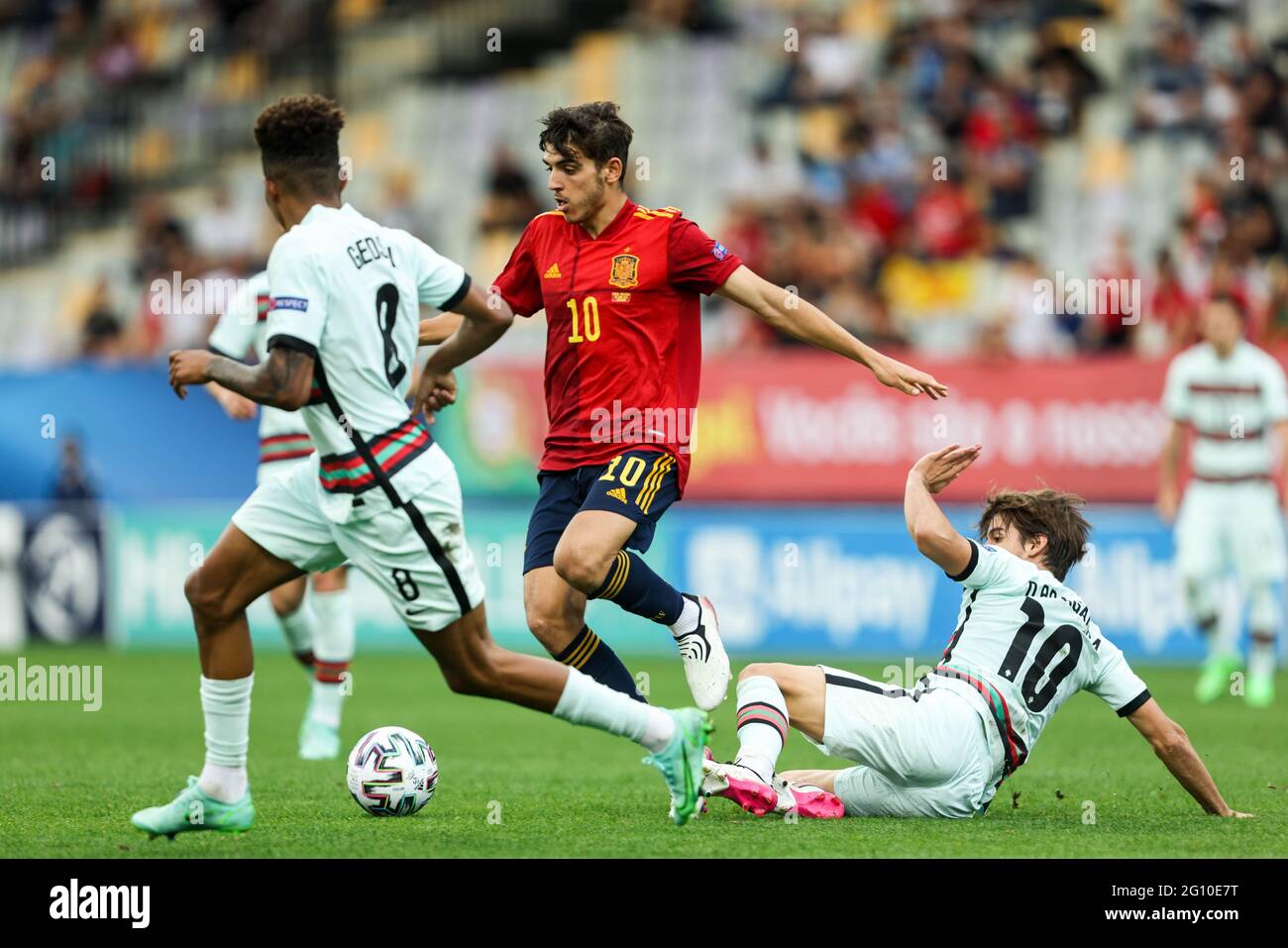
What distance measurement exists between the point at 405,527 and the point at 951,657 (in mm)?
2191

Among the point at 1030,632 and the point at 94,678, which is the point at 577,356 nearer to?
the point at 1030,632

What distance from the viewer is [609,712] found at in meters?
5.89

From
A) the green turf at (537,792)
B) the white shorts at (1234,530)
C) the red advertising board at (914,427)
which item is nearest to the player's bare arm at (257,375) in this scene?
the green turf at (537,792)

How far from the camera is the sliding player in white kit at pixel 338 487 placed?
5.52 meters

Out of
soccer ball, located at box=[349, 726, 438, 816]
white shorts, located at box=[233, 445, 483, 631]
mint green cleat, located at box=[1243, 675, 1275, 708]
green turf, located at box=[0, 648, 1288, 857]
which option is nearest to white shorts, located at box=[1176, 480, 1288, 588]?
mint green cleat, located at box=[1243, 675, 1275, 708]

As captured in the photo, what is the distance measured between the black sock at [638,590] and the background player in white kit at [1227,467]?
22.0 feet

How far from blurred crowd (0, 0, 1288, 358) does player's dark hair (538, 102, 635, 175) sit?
379 inches

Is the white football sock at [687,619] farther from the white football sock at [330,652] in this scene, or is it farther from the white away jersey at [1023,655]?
the white football sock at [330,652]

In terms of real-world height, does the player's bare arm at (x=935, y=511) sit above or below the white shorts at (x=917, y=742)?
above

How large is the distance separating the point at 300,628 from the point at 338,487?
15.0ft

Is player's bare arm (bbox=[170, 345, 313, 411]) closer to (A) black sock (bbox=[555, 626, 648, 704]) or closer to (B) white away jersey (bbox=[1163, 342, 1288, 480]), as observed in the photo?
(A) black sock (bbox=[555, 626, 648, 704])

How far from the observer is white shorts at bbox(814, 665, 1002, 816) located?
634 centimetres

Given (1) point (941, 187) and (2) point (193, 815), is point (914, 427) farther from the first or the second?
(2) point (193, 815)

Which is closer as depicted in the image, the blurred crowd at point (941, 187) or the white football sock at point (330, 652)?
the white football sock at point (330, 652)
